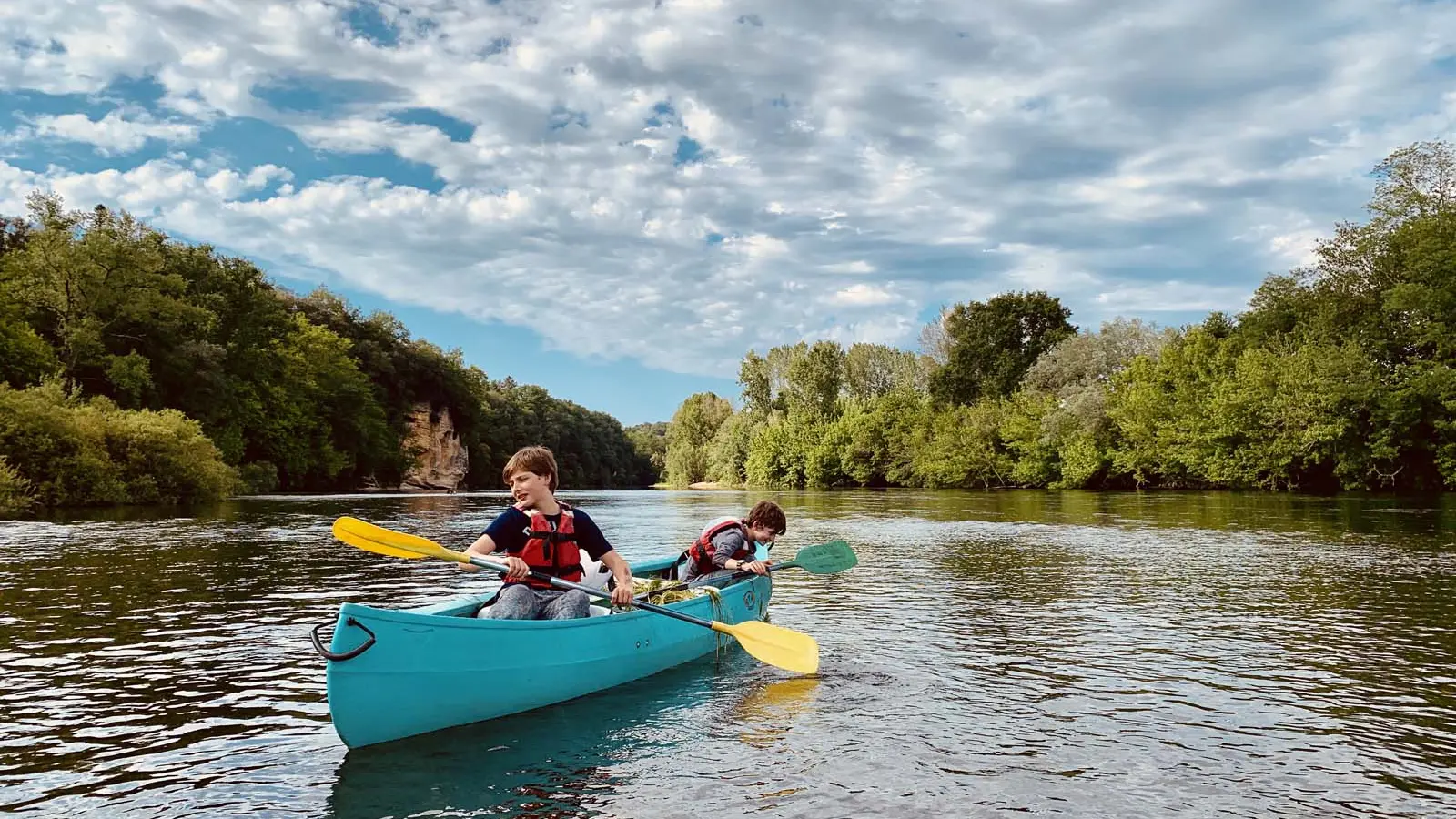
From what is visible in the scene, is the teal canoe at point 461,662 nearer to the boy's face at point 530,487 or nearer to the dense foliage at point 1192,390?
the boy's face at point 530,487

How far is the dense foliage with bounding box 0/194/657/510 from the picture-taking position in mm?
30859

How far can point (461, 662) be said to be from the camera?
6.21m

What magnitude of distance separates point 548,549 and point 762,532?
10.7 ft

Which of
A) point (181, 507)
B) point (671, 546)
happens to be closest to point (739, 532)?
point (671, 546)

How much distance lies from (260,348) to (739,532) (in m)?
54.1

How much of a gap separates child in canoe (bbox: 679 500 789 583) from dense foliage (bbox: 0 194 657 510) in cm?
2479

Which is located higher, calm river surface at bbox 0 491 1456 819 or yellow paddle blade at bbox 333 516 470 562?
yellow paddle blade at bbox 333 516 470 562

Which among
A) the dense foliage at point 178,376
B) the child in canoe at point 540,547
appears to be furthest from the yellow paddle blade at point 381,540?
the dense foliage at point 178,376

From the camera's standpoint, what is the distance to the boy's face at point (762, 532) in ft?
32.9

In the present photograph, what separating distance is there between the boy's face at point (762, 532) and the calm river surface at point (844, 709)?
121 cm

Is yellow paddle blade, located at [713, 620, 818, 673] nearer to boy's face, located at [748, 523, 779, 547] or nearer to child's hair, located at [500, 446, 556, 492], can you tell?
boy's face, located at [748, 523, 779, 547]

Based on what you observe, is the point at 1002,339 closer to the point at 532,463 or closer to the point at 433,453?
the point at 433,453

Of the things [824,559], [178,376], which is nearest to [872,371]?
[178,376]

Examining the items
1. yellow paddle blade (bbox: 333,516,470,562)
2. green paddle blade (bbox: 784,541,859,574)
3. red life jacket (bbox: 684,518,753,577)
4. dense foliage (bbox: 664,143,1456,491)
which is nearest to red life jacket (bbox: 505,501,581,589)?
yellow paddle blade (bbox: 333,516,470,562)
